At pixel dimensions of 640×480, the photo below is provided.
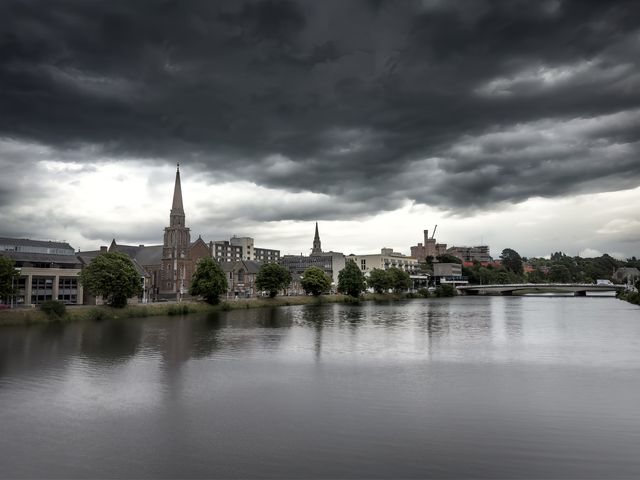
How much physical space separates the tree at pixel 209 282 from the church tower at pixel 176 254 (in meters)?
45.4

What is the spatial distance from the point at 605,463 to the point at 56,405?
27168 millimetres

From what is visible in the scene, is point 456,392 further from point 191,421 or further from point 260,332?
point 260,332

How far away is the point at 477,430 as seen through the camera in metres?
22.0

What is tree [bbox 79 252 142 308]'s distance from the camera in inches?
3228

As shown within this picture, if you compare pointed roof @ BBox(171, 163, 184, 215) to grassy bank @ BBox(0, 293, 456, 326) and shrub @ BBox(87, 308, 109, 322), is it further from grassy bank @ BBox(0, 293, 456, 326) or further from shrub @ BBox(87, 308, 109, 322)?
shrub @ BBox(87, 308, 109, 322)

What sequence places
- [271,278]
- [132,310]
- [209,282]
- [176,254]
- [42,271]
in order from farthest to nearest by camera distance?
[176,254] < [271,278] < [209,282] < [42,271] < [132,310]

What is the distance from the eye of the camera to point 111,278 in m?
82.5

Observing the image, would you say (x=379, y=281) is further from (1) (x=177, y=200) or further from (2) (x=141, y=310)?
(2) (x=141, y=310)

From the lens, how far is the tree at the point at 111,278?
269ft

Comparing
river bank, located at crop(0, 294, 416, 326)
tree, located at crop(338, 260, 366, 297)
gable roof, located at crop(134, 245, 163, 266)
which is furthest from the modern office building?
tree, located at crop(338, 260, 366, 297)

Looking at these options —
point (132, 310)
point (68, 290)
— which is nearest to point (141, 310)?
point (132, 310)

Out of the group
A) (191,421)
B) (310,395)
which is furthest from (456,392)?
(191,421)

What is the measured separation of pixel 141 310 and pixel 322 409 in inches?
2812

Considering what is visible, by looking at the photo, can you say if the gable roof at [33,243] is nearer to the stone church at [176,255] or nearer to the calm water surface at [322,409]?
the stone church at [176,255]
